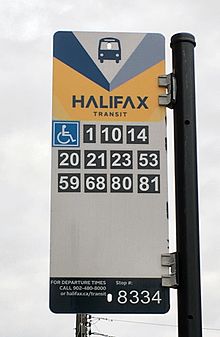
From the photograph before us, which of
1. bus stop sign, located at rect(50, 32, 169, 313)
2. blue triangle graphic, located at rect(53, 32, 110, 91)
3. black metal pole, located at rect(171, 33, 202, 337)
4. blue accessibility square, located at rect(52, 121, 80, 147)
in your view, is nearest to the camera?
black metal pole, located at rect(171, 33, 202, 337)

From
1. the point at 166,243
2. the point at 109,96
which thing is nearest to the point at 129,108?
the point at 109,96

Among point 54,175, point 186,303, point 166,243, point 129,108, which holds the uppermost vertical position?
point 129,108

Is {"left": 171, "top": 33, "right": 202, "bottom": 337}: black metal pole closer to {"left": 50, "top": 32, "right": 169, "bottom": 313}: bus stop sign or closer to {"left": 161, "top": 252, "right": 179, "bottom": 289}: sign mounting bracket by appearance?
{"left": 161, "top": 252, "right": 179, "bottom": 289}: sign mounting bracket

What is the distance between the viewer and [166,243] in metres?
4.34

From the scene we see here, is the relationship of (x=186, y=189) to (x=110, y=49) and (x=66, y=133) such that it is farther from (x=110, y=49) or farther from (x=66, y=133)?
(x=110, y=49)

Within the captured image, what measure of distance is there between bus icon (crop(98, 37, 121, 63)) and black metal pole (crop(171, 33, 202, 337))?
11.8 inches

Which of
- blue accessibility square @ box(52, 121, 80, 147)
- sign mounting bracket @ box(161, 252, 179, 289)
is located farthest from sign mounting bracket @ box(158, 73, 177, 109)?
sign mounting bracket @ box(161, 252, 179, 289)

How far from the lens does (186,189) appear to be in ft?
14.0

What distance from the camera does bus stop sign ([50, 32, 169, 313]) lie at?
4.28 metres

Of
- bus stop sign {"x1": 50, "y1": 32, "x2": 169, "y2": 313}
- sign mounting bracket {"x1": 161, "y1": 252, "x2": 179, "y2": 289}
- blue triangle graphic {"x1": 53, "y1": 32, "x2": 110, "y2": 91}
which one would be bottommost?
sign mounting bracket {"x1": 161, "y1": 252, "x2": 179, "y2": 289}

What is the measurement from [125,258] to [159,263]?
0.17 m

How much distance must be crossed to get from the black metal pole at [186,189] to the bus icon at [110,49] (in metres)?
0.30

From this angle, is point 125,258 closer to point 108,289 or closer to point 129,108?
point 108,289

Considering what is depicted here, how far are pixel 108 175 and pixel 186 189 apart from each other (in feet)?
1.38
